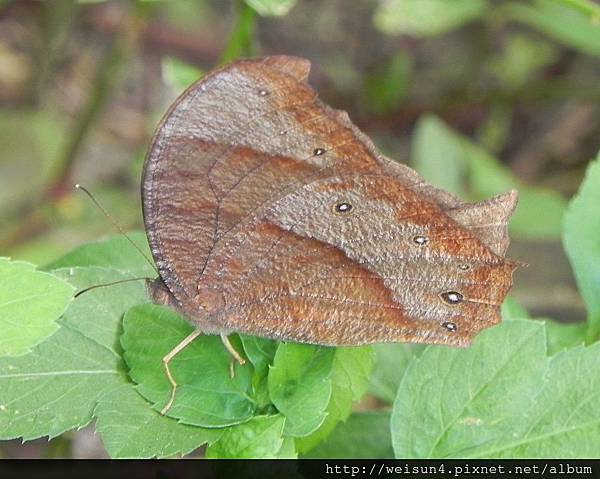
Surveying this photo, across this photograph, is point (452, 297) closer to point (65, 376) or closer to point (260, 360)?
point (260, 360)

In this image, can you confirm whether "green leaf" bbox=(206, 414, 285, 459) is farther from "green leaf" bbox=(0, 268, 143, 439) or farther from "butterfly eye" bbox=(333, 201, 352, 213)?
"butterfly eye" bbox=(333, 201, 352, 213)

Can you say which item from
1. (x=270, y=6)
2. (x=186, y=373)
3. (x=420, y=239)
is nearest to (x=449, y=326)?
(x=420, y=239)

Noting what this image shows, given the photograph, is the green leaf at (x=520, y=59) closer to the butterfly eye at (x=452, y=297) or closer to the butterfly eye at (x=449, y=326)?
the butterfly eye at (x=452, y=297)

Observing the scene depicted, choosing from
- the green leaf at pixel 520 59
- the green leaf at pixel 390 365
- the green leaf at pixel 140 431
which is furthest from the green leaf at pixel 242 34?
the green leaf at pixel 520 59

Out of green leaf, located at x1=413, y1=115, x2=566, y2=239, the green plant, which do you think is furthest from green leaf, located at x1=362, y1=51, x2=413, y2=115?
the green plant

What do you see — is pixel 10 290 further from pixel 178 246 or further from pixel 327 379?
pixel 327 379

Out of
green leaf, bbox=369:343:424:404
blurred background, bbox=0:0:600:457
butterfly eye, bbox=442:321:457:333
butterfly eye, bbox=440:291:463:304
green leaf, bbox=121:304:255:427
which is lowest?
blurred background, bbox=0:0:600:457

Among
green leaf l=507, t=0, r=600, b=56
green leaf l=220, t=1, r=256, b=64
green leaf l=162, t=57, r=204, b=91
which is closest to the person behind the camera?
green leaf l=220, t=1, r=256, b=64

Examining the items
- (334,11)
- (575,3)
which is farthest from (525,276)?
(334,11)
